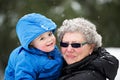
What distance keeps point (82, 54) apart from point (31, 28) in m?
0.48

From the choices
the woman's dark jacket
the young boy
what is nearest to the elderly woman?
the woman's dark jacket

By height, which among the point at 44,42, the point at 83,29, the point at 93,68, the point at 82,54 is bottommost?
the point at 93,68

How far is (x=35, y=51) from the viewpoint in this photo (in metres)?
3.82

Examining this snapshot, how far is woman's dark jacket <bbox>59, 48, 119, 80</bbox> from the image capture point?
12.0ft

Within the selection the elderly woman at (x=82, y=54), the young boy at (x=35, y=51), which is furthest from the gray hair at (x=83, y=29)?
the young boy at (x=35, y=51)

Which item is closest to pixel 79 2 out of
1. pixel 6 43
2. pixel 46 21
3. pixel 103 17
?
pixel 103 17

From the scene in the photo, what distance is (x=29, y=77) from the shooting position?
3.71 m

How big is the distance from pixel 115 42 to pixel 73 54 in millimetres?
7368

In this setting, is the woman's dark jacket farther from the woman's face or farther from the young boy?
the young boy

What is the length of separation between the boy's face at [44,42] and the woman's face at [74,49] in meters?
0.10

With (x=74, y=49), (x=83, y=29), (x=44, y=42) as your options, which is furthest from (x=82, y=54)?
(x=44, y=42)

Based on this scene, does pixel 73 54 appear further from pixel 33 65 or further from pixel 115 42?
pixel 115 42

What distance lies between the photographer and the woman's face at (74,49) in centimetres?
375

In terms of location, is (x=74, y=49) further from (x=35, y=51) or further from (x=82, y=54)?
(x=35, y=51)
